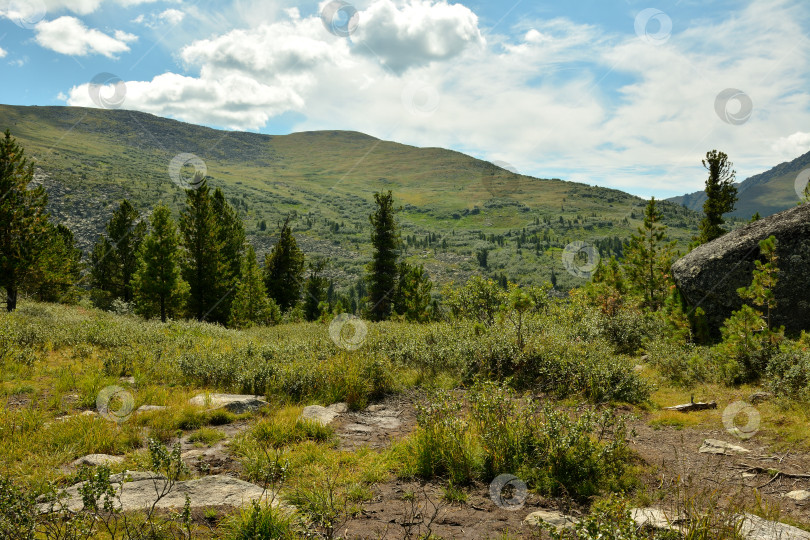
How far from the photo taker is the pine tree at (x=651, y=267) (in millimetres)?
19766

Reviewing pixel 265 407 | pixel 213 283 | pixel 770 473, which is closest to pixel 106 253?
pixel 213 283

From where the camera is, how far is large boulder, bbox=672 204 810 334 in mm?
11109

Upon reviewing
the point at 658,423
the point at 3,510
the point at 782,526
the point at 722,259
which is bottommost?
the point at 658,423

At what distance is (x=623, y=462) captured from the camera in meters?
5.35

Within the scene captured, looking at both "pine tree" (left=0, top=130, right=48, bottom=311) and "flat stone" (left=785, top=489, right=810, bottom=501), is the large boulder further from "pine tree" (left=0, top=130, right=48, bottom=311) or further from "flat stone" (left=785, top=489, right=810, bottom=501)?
"pine tree" (left=0, top=130, right=48, bottom=311)

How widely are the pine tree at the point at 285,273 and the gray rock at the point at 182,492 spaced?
149 feet

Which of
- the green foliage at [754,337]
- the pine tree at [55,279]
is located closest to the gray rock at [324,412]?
the green foliage at [754,337]

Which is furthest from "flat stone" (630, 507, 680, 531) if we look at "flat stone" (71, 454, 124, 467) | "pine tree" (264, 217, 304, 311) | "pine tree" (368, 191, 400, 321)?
"pine tree" (264, 217, 304, 311)

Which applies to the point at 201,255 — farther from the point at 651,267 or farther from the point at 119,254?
the point at 651,267

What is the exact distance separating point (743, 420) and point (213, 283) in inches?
1542

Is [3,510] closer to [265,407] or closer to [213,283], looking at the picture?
[265,407]

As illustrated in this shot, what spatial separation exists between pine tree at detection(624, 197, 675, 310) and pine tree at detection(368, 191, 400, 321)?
20512mm

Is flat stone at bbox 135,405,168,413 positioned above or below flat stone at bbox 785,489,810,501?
above

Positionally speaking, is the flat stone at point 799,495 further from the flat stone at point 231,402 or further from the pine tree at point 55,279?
the pine tree at point 55,279
